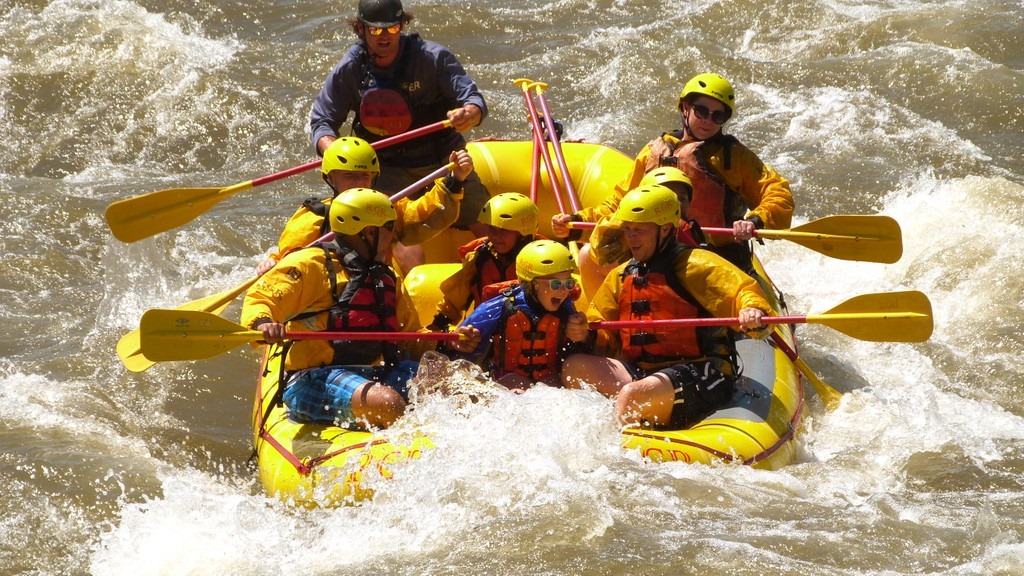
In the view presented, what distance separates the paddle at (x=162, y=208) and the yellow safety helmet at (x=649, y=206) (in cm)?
170

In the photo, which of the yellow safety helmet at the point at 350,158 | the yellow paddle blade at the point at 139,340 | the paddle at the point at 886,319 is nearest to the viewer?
the paddle at the point at 886,319

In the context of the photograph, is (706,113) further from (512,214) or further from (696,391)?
(696,391)

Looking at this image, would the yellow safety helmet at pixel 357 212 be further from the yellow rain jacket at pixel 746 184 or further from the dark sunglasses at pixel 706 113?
the dark sunglasses at pixel 706 113

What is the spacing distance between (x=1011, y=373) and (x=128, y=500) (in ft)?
15.2

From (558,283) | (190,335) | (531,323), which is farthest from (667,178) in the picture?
(190,335)

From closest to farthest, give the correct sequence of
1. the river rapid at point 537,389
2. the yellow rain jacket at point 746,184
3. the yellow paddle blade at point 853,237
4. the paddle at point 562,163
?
1. the river rapid at point 537,389
2. the yellow paddle blade at point 853,237
3. the yellow rain jacket at point 746,184
4. the paddle at point 562,163

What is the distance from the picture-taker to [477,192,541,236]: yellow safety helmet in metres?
5.88

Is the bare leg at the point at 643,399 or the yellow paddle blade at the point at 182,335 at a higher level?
the yellow paddle blade at the point at 182,335

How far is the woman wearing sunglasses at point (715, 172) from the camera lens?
6457mm

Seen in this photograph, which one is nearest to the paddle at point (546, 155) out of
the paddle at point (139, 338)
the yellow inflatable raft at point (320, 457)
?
the paddle at point (139, 338)

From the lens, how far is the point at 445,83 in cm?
704

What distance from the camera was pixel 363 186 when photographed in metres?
6.04

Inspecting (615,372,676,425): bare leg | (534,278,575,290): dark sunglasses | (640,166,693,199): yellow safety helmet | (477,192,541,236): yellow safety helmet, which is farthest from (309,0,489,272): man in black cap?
(615,372,676,425): bare leg

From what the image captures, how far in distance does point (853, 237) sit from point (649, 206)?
1.35 m
